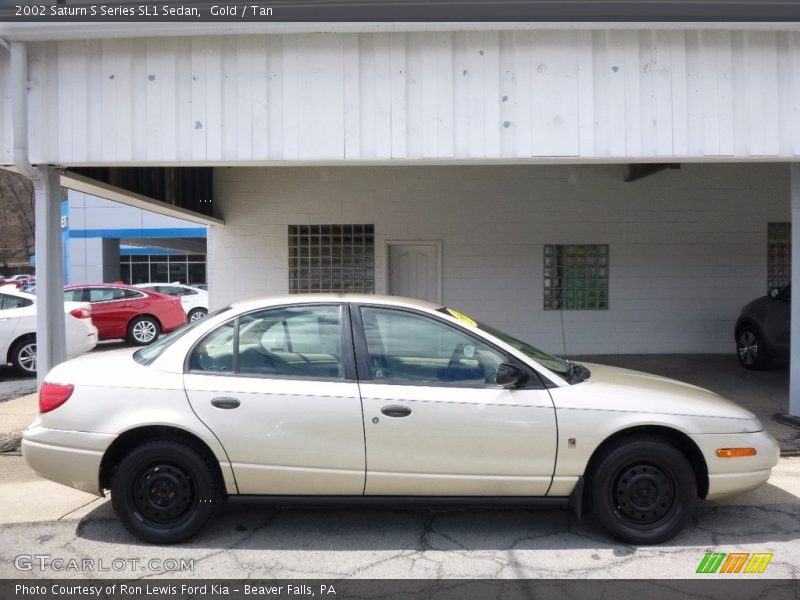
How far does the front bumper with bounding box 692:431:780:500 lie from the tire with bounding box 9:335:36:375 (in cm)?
975

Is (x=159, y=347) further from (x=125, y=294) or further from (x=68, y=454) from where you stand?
(x=125, y=294)

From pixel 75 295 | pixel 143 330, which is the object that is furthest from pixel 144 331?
→ pixel 75 295

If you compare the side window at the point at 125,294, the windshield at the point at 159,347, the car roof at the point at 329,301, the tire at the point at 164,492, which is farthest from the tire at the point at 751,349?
the side window at the point at 125,294

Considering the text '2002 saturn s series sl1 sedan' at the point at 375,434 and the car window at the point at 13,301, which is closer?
the text '2002 saturn s series sl1 sedan' at the point at 375,434

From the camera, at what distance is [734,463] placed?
407 centimetres

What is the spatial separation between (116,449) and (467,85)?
430cm

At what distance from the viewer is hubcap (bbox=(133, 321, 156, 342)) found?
14.7m

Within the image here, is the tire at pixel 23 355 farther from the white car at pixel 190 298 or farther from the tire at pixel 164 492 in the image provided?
the white car at pixel 190 298

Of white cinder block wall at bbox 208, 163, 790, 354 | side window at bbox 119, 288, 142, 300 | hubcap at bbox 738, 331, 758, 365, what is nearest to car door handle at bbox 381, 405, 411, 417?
white cinder block wall at bbox 208, 163, 790, 354

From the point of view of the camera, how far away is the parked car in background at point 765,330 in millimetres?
9258

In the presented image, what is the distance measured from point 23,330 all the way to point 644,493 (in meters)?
9.44

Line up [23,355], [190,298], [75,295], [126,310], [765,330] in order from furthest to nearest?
[190,298], [126,310], [75,295], [23,355], [765,330]

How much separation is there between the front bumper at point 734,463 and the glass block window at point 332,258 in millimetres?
7832
